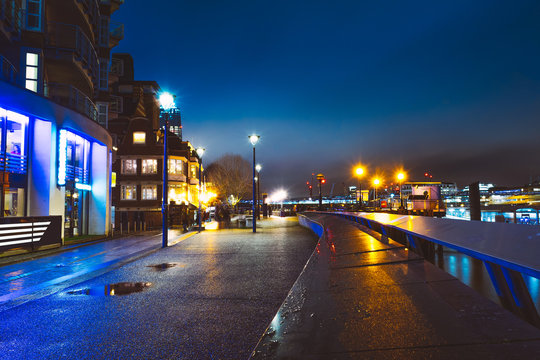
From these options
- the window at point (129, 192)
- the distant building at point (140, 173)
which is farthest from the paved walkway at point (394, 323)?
the window at point (129, 192)

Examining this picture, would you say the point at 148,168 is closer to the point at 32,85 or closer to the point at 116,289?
the point at 32,85

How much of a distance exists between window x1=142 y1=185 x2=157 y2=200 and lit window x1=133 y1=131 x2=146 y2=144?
6112 mm

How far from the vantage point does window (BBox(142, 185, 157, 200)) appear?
151ft

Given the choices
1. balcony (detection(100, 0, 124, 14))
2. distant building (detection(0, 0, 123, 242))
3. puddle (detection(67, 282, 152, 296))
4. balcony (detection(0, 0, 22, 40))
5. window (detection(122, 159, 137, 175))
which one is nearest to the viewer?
puddle (detection(67, 282, 152, 296))

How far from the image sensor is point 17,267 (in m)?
10.8

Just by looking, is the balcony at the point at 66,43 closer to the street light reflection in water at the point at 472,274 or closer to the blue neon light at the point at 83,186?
the blue neon light at the point at 83,186

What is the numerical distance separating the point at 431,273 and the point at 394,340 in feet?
8.62

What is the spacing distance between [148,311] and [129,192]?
44.1 meters

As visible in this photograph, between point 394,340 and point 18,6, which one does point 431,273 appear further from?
point 18,6

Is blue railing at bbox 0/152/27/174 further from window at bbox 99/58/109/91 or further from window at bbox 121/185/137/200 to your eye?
window at bbox 121/185/137/200

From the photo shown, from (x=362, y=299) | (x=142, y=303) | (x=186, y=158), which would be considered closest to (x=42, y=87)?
(x=142, y=303)

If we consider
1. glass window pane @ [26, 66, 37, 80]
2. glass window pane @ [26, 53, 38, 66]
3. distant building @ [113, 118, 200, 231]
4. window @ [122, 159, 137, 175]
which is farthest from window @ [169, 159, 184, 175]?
glass window pane @ [26, 53, 38, 66]

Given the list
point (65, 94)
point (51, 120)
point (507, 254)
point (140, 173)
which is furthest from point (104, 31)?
point (507, 254)

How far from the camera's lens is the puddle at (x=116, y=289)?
677 cm
